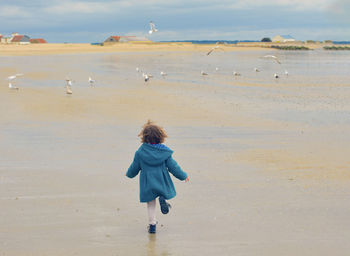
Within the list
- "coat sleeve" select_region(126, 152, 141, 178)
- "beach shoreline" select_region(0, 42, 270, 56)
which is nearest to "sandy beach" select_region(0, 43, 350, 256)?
"coat sleeve" select_region(126, 152, 141, 178)

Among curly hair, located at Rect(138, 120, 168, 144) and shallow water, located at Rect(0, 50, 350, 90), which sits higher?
curly hair, located at Rect(138, 120, 168, 144)

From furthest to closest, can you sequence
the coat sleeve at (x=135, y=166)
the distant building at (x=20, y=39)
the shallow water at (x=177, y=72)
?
the distant building at (x=20, y=39) < the shallow water at (x=177, y=72) < the coat sleeve at (x=135, y=166)

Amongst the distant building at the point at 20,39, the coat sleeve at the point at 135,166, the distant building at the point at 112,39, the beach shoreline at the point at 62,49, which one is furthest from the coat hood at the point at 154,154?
the distant building at the point at 112,39

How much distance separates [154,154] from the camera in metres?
5.18

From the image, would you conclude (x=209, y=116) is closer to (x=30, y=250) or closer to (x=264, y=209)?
(x=264, y=209)

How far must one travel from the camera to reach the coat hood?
517 cm

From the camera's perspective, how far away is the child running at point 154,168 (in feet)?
17.0

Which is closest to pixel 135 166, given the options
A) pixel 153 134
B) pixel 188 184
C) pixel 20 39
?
pixel 153 134

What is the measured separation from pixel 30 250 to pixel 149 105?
1227 centimetres

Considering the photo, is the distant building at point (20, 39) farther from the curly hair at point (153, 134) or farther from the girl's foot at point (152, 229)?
the girl's foot at point (152, 229)

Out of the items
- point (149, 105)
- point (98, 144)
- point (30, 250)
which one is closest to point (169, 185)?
point (30, 250)

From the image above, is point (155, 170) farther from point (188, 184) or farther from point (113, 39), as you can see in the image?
point (113, 39)

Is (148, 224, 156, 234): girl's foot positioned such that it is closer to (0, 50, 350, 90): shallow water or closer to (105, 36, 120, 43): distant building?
(0, 50, 350, 90): shallow water

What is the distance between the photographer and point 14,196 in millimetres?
6508
